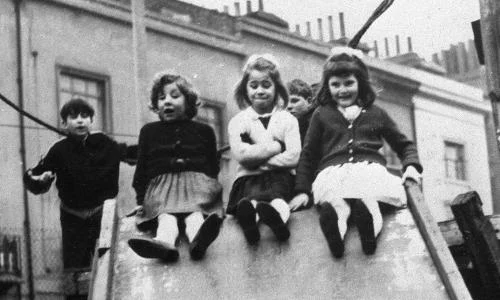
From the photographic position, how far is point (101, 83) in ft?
71.2

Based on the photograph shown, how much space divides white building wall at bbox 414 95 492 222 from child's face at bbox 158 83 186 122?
23.9 meters

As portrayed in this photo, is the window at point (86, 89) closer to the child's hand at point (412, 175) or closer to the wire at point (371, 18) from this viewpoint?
the wire at point (371, 18)

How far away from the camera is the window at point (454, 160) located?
32.3 meters

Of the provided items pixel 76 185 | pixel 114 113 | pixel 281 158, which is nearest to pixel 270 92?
pixel 281 158

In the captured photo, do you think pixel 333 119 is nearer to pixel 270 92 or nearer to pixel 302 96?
pixel 270 92

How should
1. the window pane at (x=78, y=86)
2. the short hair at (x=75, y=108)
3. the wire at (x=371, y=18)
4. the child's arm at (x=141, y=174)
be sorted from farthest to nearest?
the window pane at (x=78, y=86) < the wire at (x=371, y=18) < the short hair at (x=75, y=108) < the child's arm at (x=141, y=174)

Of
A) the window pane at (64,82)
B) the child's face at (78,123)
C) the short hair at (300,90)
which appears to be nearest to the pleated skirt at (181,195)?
the child's face at (78,123)

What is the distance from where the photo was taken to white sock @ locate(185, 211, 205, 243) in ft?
20.7

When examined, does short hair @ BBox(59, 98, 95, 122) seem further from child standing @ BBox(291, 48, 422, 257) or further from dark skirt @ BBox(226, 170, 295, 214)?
child standing @ BBox(291, 48, 422, 257)

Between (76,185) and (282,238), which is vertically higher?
(76,185)

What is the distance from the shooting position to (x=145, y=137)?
23.3 ft

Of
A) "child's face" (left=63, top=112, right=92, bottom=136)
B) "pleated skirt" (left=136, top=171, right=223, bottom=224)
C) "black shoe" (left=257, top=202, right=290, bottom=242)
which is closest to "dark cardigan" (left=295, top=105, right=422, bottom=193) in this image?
"black shoe" (left=257, top=202, right=290, bottom=242)

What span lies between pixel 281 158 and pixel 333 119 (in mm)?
Answer: 443

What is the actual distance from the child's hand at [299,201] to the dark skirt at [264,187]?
0.11 m
